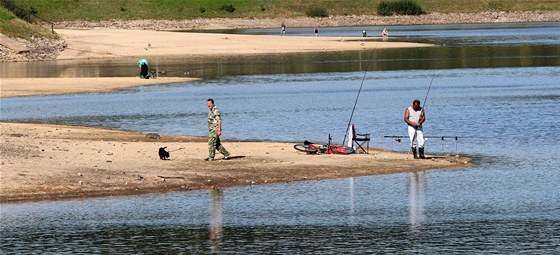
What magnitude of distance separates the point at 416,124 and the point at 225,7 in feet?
405

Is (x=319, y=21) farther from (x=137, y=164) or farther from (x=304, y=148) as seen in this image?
(x=137, y=164)

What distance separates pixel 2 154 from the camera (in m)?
28.5

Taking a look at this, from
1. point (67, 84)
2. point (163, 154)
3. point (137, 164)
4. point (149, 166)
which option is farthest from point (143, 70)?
point (149, 166)

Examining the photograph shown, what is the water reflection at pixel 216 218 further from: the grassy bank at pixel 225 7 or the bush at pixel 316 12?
the bush at pixel 316 12

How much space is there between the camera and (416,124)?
30.0 metres

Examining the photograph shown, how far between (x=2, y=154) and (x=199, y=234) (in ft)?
28.6

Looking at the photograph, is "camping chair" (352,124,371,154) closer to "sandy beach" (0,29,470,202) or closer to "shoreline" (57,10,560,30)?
"sandy beach" (0,29,470,202)

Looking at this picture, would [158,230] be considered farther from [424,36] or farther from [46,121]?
[424,36]

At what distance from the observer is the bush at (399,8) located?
Result: 157875mm

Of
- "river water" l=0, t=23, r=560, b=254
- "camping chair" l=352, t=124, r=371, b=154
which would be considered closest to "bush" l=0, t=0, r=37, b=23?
"river water" l=0, t=23, r=560, b=254

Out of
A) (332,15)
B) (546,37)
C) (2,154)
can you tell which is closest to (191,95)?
(2,154)

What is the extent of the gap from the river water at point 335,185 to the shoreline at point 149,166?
71cm

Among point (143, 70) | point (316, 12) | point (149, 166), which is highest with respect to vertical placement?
point (316, 12)

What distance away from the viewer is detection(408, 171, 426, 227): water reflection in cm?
2245
